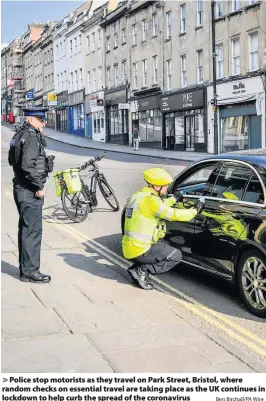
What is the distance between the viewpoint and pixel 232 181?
6.41 metres

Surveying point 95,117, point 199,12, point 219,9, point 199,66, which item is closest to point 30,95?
point 95,117

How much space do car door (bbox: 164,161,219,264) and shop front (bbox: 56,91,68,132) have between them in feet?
199

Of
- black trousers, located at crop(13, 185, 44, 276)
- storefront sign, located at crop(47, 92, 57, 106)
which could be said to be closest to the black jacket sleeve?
black trousers, located at crop(13, 185, 44, 276)

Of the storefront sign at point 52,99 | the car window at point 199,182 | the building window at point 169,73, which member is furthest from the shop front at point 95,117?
the car window at point 199,182

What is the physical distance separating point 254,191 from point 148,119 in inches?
1507

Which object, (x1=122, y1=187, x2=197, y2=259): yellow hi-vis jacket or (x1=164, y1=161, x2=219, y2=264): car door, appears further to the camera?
(x1=164, y1=161, x2=219, y2=264): car door

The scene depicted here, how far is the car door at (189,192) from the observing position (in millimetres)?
6750

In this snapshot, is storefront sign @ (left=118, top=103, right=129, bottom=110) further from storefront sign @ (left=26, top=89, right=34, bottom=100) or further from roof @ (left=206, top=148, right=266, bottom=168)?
roof @ (left=206, top=148, right=266, bottom=168)

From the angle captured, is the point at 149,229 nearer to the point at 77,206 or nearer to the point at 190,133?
the point at 77,206

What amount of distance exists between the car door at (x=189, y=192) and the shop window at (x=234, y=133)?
81.7 feet

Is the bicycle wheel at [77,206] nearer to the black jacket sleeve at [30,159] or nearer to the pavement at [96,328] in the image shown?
the pavement at [96,328]

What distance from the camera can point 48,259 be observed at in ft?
26.7

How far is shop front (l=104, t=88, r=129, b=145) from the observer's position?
48.2 metres

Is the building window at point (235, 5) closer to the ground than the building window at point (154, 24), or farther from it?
closer to the ground
